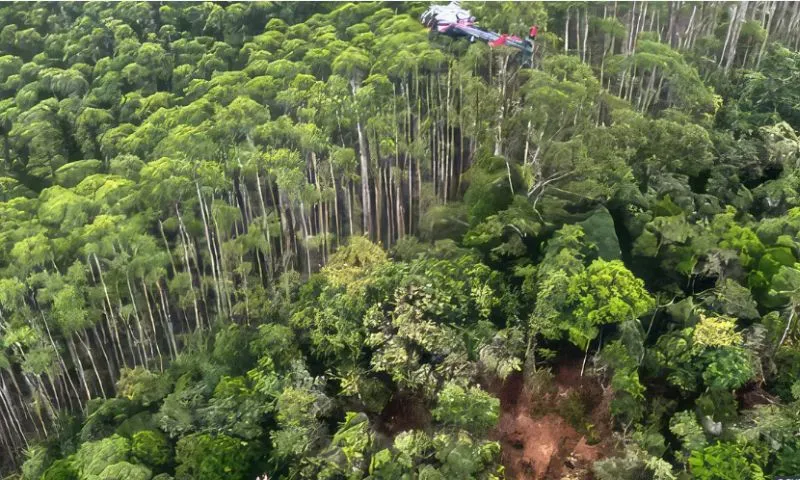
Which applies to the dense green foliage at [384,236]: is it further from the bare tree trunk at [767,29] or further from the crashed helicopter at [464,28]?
the crashed helicopter at [464,28]

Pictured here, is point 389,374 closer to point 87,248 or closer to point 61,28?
point 87,248

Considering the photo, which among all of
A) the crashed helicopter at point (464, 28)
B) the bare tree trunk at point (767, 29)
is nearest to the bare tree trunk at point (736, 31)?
the bare tree trunk at point (767, 29)

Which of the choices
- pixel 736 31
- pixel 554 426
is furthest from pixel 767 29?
pixel 554 426

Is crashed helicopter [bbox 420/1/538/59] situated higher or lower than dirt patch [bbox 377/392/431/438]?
higher

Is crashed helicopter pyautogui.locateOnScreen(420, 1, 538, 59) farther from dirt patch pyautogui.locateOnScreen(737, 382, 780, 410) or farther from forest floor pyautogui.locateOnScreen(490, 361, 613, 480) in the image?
dirt patch pyautogui.locateOnScreen(737, 382, 780, 410)

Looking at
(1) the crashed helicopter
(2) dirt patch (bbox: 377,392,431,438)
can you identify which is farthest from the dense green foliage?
(1) the crashed helicopter
